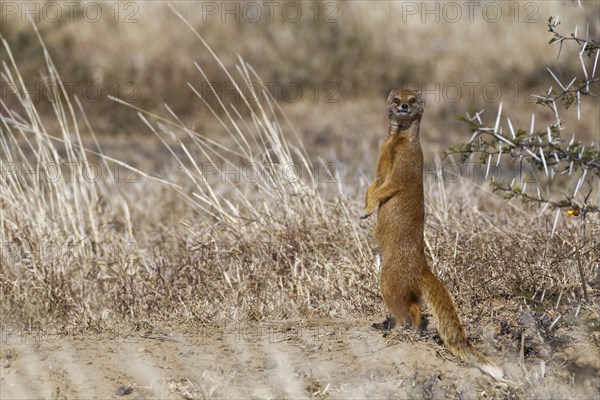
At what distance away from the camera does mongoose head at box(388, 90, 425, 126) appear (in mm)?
4609

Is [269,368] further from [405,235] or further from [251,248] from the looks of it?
[251,248]

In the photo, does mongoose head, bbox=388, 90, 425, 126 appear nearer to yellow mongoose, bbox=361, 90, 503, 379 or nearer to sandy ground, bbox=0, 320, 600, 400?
yellow mongoose, bbox=361, 90, 503, 379

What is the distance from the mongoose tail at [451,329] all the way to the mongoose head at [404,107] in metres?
0.77

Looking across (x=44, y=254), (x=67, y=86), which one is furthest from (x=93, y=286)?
(x=67, y=86)

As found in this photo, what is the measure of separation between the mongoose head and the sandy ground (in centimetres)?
101

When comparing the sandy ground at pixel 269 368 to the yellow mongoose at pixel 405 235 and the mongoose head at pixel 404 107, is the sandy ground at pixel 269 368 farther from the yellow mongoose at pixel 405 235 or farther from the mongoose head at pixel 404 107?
the mongoose head at pixel 404 107

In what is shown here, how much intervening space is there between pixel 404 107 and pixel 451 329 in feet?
3.52

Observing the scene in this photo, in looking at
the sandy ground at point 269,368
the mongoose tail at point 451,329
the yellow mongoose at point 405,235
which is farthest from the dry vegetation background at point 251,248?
the yellow mongoose at point 405,235

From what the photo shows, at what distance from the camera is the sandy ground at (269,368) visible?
13.4 ft

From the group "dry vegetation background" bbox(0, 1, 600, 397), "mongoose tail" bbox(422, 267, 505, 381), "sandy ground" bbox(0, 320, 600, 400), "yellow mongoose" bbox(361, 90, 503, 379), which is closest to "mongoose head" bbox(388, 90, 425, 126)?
"yellow mongoose" bbox(361, 90, 503, 379)

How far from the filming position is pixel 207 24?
1606cm

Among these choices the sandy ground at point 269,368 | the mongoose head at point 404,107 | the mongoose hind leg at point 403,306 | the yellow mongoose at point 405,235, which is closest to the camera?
the sandy ground at point 269,368

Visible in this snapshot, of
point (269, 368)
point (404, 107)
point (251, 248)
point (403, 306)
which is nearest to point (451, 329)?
point (403, 306)

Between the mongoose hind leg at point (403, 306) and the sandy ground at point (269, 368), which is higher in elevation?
the mongoose hind leg at point (403, 306)
